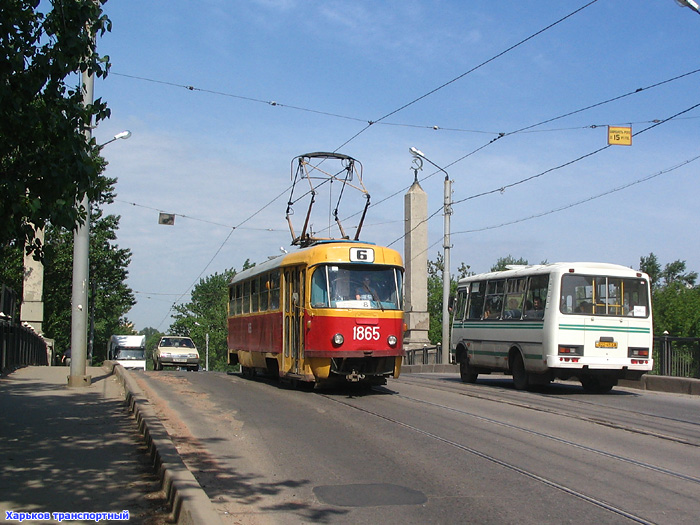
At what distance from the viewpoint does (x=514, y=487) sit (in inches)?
293

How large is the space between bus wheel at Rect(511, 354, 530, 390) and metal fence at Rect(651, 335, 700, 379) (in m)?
3.91

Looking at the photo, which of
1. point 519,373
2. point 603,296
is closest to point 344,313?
point 519,373

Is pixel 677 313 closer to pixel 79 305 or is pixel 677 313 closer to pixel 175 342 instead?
pixel 175 342

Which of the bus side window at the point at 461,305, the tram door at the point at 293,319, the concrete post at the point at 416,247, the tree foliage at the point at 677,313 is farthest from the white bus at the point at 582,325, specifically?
the tree foliage at the point at 677,313

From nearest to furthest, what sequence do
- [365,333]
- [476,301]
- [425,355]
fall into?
[365,333] → [476,301] → [425,355]

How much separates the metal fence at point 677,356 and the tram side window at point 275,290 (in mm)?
9789

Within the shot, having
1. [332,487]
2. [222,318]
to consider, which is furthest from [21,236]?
[222,318]

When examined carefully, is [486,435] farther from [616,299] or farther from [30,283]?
[30,283]

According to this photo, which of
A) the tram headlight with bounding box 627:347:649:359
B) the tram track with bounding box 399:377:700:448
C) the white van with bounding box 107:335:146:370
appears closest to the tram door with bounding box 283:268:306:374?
the tram track with bounding box 399:377:700:448

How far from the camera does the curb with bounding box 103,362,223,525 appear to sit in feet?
18.2

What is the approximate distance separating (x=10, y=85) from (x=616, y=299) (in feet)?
45.0

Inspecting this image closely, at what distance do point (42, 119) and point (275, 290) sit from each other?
396 inches

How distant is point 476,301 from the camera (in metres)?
21.5

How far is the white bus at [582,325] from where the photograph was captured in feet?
56.8
